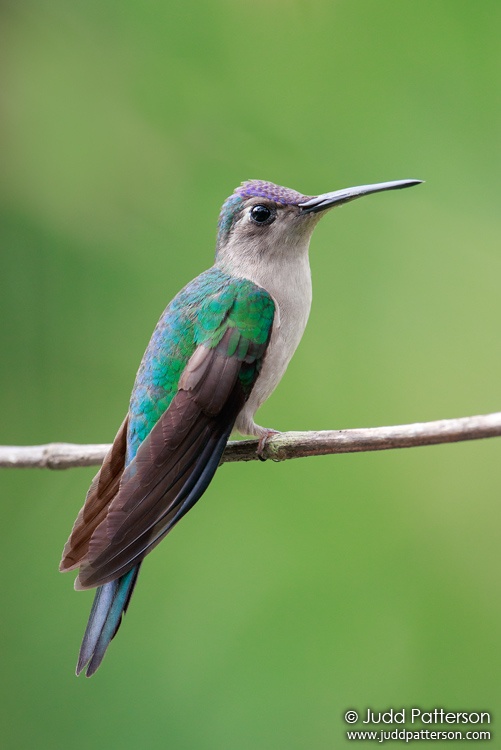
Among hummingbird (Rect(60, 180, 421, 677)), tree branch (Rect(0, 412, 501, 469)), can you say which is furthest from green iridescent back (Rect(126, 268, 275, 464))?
tree branch (Rect(0, 412, 501, 469))

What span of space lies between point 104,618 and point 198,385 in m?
0.42

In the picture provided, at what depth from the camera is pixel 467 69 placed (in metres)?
2.60

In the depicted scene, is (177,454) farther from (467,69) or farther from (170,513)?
(467,69)

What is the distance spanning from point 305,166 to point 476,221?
532mm

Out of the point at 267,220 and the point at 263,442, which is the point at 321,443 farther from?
the point at 267,220

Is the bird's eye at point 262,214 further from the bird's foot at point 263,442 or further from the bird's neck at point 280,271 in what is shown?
the bird's foot at point 263,442

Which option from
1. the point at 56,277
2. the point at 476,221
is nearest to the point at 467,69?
the point at 476,221

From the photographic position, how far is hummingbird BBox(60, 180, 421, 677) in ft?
4.69

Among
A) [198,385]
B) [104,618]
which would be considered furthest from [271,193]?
[104,618]

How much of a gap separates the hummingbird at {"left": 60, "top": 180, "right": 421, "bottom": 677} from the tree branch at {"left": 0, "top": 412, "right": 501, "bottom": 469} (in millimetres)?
57

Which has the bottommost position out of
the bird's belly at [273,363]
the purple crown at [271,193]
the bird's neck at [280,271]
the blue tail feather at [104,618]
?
the blue tail feather at [104,618]

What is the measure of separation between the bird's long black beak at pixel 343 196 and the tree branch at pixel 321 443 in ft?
1.28

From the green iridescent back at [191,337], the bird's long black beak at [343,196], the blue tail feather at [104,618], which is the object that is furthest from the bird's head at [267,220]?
the blue tail feather at [104,618]

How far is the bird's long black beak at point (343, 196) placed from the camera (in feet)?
4.84
